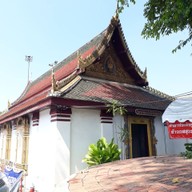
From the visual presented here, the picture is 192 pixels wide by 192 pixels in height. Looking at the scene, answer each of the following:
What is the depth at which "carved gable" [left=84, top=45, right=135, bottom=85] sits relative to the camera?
10066mm

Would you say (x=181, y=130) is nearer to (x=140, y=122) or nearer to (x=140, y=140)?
(x=140, y=122)

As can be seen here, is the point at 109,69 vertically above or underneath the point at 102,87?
above

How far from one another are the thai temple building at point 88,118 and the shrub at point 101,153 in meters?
0.45

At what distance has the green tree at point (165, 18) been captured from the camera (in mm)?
6363

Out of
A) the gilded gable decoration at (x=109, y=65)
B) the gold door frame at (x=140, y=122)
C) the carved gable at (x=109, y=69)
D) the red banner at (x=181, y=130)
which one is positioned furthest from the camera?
the gilded gable decoration at (x=109, y=65)

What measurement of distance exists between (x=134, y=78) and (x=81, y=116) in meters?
4.86

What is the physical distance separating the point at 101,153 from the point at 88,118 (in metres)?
1.48

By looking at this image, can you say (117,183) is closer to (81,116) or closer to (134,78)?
(81,116)

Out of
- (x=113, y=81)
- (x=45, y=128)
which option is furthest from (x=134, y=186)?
(x=113, y=81)

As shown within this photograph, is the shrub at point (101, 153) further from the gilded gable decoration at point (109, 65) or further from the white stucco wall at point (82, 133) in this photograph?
the gilded gable decoration at point (109, 65)

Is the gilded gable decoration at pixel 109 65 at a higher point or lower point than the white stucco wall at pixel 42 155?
higher

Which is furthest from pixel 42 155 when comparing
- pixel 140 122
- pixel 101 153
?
pixel 140 122

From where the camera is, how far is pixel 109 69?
1075cm

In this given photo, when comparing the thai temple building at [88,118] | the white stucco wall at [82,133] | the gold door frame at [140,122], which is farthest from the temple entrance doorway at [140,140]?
the white stucco wall at [82,133]
